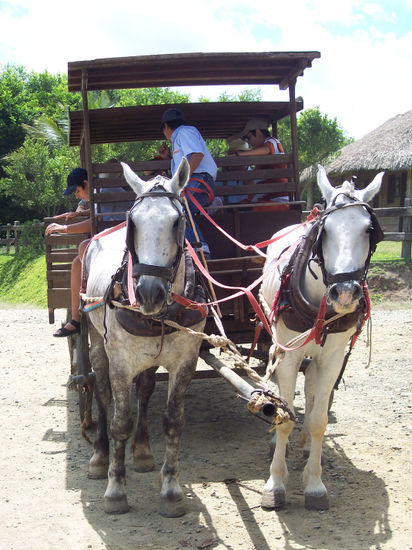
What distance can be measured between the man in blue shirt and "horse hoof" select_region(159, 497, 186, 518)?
205 centimetres

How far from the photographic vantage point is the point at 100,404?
5168 mm

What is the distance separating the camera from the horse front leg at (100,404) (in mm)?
4973

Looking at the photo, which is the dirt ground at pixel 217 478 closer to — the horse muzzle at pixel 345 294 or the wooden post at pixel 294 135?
the horse muzzle at pixel 345 294

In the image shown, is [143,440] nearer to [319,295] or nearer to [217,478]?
[217,478]

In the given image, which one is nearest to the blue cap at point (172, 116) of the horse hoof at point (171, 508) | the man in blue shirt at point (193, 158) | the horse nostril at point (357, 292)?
the man in blue shirt at point (193, 158)

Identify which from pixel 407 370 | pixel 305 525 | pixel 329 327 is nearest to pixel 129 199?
pixel 329 327

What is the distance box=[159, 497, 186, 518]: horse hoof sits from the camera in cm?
414

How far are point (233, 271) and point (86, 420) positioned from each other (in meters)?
1.96

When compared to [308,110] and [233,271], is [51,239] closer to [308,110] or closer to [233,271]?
[233,271]

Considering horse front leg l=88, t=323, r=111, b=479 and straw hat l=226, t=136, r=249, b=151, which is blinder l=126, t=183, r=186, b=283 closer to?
horse front leg l=88, t=323, r=111, b=479

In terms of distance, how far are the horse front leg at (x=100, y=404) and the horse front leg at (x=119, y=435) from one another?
0.70 metres

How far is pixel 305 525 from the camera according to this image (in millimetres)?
3984

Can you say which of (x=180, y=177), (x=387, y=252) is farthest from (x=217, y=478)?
(x=387, y=252)

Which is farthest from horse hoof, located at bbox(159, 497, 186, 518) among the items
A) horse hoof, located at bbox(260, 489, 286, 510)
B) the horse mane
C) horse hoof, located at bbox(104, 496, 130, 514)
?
the horse mane
